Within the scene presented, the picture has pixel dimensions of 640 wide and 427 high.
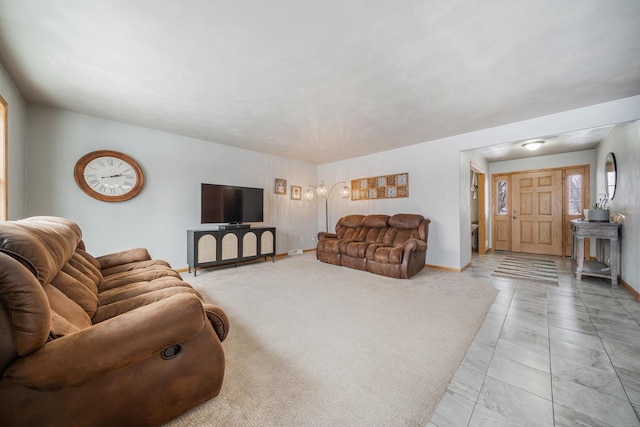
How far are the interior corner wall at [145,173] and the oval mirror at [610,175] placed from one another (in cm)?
608

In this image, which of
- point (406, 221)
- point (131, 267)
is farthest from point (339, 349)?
point (406, 221)

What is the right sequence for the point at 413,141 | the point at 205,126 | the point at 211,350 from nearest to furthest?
the point at 211,350
the point at 205,126
the point at 413,141

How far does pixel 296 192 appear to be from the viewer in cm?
616

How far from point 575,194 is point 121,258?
8325mm

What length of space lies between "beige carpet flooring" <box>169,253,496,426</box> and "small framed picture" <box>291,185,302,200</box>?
292 centimetres

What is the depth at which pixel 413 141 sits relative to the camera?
15.2 ft

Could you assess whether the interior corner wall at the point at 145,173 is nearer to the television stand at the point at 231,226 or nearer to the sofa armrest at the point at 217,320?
the television stand at the point at 231,226

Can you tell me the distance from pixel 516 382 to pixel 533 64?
2.65 meters

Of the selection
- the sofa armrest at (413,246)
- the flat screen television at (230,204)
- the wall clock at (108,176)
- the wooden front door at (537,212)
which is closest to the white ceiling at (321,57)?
the wall clock at (108,176)

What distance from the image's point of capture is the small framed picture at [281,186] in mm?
5719

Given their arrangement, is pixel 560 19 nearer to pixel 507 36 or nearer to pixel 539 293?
pixel 507 36

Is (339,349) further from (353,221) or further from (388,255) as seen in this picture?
(353,221)

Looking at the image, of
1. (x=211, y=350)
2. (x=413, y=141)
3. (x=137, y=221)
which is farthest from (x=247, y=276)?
(x=413, y=141)

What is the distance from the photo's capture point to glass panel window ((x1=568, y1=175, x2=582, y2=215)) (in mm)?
5188
